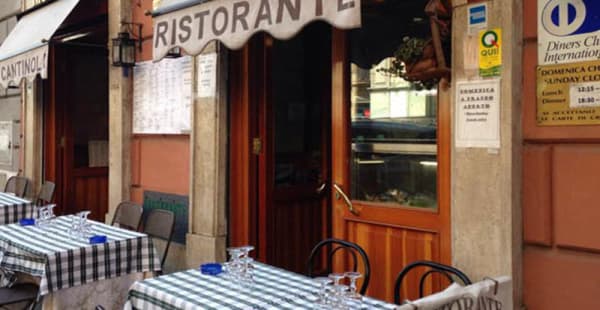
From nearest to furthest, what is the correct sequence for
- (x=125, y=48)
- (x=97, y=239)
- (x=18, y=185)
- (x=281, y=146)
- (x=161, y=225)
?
1. (x=97, y=239)
2. (x=161, y=225)
3. (x=281, y=146)
4. (x=125, y=48)
5. (x=18, y=185)

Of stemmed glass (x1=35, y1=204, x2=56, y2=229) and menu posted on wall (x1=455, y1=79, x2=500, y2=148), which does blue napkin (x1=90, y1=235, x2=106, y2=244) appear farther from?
menu posted on wall (x1=455, y1=79, x2=500, y2=148)

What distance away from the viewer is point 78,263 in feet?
12.1

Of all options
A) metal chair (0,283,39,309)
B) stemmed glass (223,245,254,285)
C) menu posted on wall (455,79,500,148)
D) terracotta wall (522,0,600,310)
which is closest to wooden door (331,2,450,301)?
menu posted on wall (455,79,500,148)

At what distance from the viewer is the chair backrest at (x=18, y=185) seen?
7780mm

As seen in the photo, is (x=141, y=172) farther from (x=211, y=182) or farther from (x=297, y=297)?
(x=297, y=297)

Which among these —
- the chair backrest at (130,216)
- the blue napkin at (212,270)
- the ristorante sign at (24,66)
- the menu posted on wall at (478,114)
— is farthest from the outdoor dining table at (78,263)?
the ristorante sign at (24,66)

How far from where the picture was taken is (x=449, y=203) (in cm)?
348

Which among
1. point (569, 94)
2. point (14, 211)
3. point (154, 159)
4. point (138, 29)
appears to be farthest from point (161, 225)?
point (569, 94)

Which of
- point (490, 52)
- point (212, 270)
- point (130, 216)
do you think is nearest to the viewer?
point (212, 270)

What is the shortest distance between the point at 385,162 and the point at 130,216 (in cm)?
257

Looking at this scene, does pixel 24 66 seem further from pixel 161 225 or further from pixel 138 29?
pixel 161 225

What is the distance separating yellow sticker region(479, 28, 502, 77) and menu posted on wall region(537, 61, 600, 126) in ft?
0.73

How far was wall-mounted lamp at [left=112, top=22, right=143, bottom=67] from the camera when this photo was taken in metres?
6.00

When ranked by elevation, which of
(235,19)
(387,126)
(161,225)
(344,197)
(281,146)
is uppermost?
(235,19)
